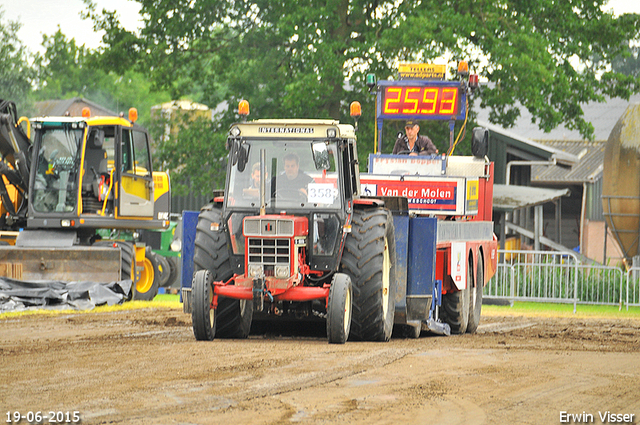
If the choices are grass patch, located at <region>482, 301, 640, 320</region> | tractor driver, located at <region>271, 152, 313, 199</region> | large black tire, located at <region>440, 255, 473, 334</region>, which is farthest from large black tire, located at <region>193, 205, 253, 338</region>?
grass patch, located at <region>482, 301, 640, 320</region>

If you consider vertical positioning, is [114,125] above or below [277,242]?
above

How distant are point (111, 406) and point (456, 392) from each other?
8.71 ft

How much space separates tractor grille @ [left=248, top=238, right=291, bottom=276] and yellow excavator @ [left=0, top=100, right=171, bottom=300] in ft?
24.0

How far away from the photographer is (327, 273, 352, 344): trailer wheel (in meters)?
10.5

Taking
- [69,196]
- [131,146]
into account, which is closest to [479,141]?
[131,146]

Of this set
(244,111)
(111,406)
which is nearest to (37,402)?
(111,406)

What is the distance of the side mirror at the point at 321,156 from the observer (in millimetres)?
11047

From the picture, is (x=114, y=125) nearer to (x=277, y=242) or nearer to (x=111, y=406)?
(x=277, y=242)

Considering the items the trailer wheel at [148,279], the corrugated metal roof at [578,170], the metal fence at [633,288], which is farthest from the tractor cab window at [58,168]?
the corrugated metal roof at [578,170]

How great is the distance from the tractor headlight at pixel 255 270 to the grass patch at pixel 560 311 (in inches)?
363

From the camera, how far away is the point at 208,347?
10422 millimetres

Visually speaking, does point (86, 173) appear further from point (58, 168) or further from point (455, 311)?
point (455, 311)

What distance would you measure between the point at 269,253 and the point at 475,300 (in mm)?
5499

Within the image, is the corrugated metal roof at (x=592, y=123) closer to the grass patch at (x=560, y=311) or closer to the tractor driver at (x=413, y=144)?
the grass patch at (x=560, y=311)
